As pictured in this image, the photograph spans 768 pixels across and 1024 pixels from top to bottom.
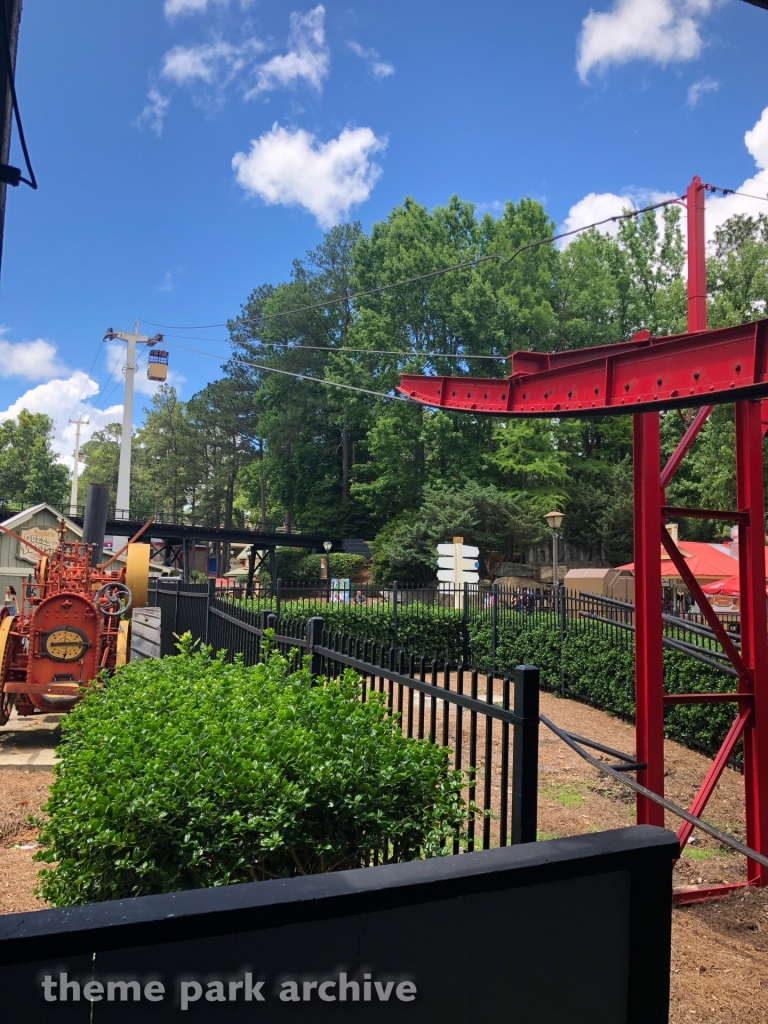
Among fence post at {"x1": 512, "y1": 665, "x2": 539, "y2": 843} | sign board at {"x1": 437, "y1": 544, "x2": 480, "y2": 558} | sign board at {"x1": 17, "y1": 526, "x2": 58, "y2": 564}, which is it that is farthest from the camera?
sign board at {"x1": 17, "y1": 526, "x2": 58, "y2": 564}

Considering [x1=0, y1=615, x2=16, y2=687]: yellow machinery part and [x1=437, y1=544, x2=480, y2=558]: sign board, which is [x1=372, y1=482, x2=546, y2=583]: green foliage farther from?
[x1=0, y1=615, x2=16, y2=687]: yellow machinery part

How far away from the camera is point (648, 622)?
5492 millimetres

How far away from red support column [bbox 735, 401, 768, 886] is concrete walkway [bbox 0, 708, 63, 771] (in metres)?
6.25

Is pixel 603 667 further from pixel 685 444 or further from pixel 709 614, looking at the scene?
pixel 685 444

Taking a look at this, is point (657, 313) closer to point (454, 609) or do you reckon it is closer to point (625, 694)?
point (454, 609)

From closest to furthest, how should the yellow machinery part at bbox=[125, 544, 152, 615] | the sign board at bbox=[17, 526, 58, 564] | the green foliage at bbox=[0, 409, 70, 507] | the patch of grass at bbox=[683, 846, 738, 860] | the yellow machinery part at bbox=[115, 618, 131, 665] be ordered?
the patch of grass at bbox=[683, 846, 738, 860] < the yellow machinery part at bbox=[115, 618, 131, 665] < the yellow machinery part at bbox=[125, 544, 152, 615] < the sign board at bbox=[17, 526, 58, 564] < the green foliage at bbox=[0, 409, 70, 507]

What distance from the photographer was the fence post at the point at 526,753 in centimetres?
291

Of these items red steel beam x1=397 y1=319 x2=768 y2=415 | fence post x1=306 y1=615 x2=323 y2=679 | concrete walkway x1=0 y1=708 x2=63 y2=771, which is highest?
red steel beam x1=397 y1=319 x2=768 y2=415

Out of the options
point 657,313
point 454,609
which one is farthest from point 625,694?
point 657,313

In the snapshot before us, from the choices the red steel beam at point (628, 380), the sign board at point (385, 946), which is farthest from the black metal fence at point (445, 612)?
the sign board at point (385, 946)

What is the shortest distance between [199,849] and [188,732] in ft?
2.37

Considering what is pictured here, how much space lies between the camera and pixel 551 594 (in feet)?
46.3

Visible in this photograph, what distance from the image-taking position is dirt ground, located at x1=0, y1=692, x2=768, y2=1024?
3779mm

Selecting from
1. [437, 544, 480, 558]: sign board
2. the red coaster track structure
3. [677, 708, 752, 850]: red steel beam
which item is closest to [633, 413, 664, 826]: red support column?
the red coaster track structure
